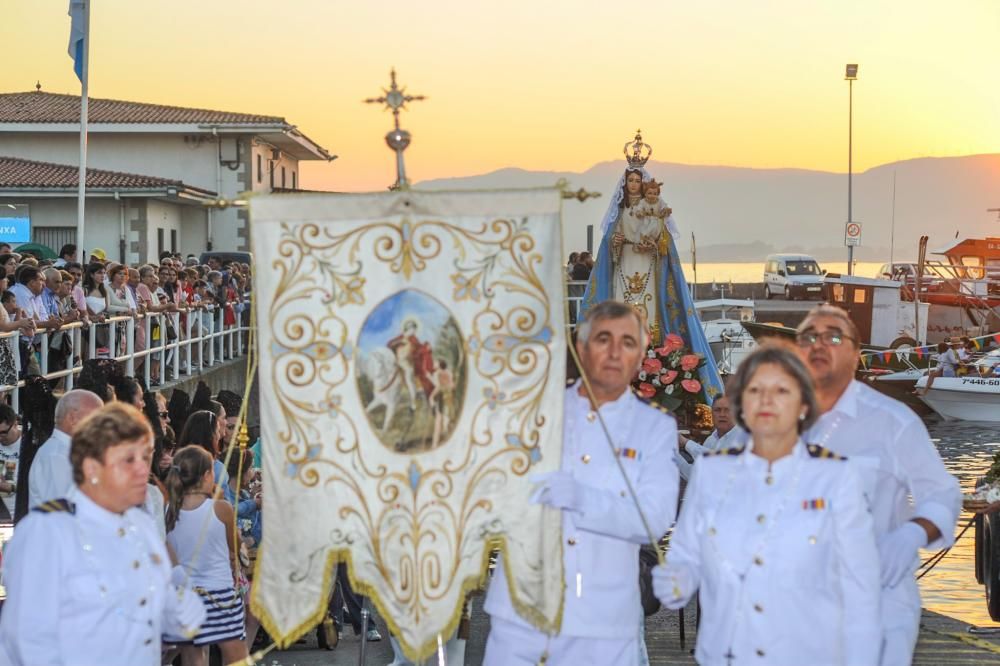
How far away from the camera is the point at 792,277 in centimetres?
5531

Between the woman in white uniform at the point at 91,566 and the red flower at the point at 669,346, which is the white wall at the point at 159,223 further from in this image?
the woman in white uniform at the point at 91,566

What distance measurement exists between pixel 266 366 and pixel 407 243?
2.28ft

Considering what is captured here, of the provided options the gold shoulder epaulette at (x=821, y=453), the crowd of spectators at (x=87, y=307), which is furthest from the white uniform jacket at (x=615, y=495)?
the crowd of spectators at (x=87, y=307)

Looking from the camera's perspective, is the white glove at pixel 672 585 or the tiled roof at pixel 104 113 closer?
the white glove at pixel 672 585

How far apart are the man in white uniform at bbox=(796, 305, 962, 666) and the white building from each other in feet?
101

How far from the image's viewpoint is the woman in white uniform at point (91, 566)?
4566 mm

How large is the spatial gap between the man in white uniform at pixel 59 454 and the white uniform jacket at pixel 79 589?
139cm

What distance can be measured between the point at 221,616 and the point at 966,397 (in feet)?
89.6

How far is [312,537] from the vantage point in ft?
17.4

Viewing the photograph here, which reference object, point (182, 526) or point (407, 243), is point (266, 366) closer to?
point (407, 243)

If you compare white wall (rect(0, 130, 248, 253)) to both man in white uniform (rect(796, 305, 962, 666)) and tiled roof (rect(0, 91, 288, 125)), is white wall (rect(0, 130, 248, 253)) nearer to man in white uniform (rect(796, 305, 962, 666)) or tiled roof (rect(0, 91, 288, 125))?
tiled roof (rect(0, 91, 288, 125))

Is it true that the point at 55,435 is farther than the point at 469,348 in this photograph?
Yes

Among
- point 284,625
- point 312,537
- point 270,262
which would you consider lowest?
point 284,625

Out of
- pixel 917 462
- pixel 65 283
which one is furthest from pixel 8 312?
pixel 917 462
